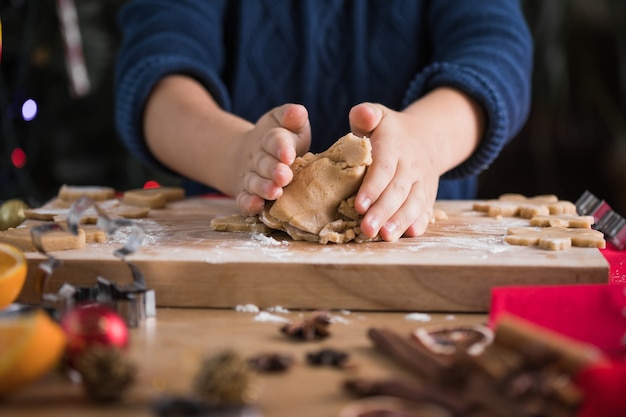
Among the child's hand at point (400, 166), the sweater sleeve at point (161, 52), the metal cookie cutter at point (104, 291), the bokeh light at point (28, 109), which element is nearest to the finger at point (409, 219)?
the child's hand at point (400, 166)

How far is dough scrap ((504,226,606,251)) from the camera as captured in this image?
1109mm

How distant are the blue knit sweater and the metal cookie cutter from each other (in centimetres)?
75

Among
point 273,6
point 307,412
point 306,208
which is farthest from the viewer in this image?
point 273,6

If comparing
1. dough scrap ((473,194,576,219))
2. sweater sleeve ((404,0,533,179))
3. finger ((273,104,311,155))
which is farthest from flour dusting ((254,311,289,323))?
sweater sleeve ((404,0,533,179))

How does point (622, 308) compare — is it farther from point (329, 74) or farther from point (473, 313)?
point (329, 74)

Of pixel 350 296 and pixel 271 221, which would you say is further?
pixel 271 221

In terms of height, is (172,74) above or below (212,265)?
above

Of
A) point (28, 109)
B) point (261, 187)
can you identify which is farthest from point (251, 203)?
point (28, 109)

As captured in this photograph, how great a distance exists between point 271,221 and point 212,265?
20 cm

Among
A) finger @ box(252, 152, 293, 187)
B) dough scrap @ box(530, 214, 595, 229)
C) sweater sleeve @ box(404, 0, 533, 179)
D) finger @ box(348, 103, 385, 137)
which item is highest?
sweater sleeve @ box(404, 0, 533, 179)

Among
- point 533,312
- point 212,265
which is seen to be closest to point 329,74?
point 212,265

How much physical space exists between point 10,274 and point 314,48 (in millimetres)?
1095

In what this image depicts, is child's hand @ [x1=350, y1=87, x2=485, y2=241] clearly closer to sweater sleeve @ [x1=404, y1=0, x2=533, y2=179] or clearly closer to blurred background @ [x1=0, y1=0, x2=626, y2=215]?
sweater sleeve @ [x1=404, y1=0, x2=533, y2=179]

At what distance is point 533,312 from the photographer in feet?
2.90
